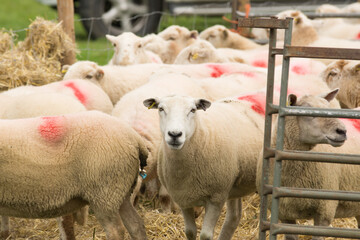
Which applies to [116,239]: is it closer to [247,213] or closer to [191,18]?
[247,213]

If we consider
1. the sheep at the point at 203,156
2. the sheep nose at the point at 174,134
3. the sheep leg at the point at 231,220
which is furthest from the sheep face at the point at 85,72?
the sheep nose at the point at 174,134

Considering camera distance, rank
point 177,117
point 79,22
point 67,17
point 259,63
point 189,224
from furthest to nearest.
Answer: point 79,22 → point 259,63 → point 67,17 → point 189,224 → point 177,117

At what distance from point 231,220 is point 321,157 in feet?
5.21

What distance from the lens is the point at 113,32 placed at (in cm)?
1110

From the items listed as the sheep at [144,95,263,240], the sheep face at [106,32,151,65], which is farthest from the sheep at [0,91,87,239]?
the sheep face at [106,32,151,65]

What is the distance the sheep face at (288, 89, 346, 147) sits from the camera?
348 centimetres

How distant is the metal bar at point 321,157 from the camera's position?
3039 millimetres

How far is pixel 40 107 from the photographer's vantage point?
15.3 feet

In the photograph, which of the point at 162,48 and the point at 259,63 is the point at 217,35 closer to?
the point at 162,48

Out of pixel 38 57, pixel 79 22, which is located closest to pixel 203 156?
pixel 38 57

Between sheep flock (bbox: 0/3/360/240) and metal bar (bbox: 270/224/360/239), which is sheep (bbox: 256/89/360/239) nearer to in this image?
sheep flock (bbox: 0/3/360/240)

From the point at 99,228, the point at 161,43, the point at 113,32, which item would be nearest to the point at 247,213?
the point at 99,228

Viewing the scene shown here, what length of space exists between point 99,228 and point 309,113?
7.64 feet

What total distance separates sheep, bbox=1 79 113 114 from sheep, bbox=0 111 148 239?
4.56ft
